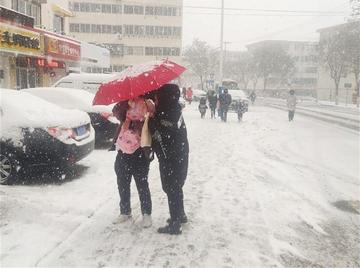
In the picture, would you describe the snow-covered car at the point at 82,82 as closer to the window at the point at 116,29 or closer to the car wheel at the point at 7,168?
the car wheel at the point at 7,168

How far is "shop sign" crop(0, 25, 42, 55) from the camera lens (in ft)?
60.6

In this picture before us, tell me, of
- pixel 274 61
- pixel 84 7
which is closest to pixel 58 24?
pixel 84 7

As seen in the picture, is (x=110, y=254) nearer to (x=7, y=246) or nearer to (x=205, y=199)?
(x=7, y=246)

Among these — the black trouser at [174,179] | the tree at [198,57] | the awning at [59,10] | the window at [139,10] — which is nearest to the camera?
the black trouser at [174,179]

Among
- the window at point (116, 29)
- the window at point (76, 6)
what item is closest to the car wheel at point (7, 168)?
the window at point (116, 29)

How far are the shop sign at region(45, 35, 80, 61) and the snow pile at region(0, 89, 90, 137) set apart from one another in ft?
53.6

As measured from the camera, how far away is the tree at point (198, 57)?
70.1m

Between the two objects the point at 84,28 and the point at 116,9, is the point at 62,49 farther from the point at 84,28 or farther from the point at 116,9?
the point at 116,9

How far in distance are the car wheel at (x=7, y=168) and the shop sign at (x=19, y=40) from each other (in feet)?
41.3

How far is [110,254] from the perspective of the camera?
4.46 m

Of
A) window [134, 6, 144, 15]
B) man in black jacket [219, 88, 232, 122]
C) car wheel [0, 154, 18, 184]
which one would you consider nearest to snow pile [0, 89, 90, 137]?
car wheel [0, 154, 18, 184]

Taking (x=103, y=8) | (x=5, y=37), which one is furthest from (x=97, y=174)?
(x=103, y=8)

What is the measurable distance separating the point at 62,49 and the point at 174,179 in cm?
2182

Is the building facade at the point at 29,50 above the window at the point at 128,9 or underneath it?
underneath
